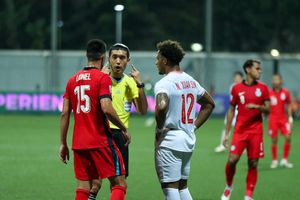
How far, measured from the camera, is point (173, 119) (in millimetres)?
9969

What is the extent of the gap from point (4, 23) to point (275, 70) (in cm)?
2254

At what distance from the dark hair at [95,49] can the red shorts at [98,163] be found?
1.04 metres

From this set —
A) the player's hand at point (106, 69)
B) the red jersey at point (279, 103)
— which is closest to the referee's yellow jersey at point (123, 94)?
the player's hand at point (106, 69)

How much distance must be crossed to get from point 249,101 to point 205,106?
402 cm

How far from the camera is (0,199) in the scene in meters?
13.9

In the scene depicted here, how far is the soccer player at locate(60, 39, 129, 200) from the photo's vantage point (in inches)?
406

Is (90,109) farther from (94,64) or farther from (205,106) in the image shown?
(205,106)

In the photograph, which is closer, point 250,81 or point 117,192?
point 117,192

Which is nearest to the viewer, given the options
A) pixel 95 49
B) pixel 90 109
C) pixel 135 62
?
pixel 90 109

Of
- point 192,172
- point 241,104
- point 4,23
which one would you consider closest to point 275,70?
point 4,23

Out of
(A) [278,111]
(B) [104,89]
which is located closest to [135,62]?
(A) [278,111]

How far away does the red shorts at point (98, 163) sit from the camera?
34.1 feet

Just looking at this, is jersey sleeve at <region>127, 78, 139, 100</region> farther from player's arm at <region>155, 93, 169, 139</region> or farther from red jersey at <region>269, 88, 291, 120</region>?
red jersey at <region>269, 88, 291, 120</region>

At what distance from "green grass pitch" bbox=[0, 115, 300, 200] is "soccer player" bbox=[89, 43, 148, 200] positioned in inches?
107
